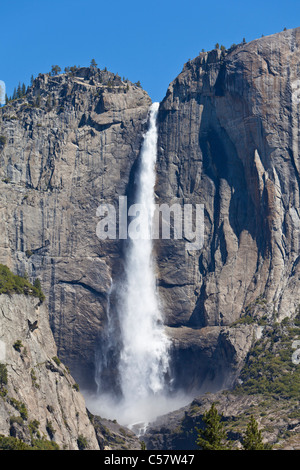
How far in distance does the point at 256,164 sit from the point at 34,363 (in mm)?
35674

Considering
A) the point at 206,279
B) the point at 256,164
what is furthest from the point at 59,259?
the point at 256,164

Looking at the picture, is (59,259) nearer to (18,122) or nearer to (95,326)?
(95,326)

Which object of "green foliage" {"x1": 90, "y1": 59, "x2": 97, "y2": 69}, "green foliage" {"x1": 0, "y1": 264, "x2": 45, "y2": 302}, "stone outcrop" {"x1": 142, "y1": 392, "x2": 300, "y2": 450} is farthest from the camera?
"green foliage" {"x1": 90, "y1": 59, "x2": 97, "y2": 69}

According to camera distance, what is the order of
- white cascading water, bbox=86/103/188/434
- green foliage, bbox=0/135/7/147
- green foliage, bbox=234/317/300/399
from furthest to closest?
green foliage, bbox=0/135/7/147
white cascading water, bbox=86/103/188/434
green foliage, bbox=234/317/300/399

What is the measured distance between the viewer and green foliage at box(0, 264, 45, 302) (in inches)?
4494

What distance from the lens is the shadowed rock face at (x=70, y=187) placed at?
132250 mm

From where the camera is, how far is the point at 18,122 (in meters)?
139

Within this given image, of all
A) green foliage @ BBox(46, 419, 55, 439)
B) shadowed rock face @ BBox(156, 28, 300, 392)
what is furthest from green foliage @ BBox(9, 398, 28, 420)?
shadowed rock face @ BBox(156, 28, 300, 392)

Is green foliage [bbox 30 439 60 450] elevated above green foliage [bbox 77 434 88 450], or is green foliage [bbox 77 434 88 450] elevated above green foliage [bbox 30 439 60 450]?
green foliage [bbox 30 439 60 450]

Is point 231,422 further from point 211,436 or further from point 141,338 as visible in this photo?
point 211,436

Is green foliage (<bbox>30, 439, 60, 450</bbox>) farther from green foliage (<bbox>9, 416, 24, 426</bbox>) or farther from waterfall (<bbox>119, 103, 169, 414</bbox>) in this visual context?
waterfall (<bbox>119, 103, 169, 414</bbox>)

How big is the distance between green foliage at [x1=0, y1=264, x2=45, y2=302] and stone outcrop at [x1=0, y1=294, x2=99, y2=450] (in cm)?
69

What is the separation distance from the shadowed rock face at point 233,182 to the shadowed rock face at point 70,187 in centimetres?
596

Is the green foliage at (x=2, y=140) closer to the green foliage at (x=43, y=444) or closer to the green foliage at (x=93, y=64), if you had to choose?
the green foliage at (x=93, y=64)
